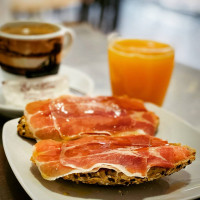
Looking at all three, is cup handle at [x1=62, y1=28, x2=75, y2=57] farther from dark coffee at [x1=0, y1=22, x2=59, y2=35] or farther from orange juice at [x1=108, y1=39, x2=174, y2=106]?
orange juice at [x1=108, y1=39, x2=174, y2=106]

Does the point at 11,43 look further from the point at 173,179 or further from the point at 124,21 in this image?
the point at 124,21

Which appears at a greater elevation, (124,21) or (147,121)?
(147,121)

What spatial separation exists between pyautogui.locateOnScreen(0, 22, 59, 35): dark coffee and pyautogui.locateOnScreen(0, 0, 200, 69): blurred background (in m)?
2.32

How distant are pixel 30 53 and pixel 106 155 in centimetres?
56

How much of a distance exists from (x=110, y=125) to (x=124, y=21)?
16.1ft

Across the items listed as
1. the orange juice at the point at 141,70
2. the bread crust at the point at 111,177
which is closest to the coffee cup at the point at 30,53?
the orange juice at the point at 141,70

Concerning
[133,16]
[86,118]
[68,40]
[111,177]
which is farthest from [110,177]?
[133,16]

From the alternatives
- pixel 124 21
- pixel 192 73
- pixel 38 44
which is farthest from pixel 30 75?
pixel 124 21

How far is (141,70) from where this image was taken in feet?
3.22

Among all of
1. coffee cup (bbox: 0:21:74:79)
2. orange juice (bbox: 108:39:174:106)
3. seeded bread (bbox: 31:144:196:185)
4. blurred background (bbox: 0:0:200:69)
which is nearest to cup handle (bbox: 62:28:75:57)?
coffee cup (bbox: 0:21:74:79)

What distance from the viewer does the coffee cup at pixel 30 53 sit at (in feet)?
3.18

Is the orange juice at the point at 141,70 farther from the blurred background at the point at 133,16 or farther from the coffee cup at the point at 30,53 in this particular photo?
the blurred background at the point at 133,16

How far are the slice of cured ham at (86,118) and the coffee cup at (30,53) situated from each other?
0.89ft

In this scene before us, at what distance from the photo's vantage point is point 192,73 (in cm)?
142
